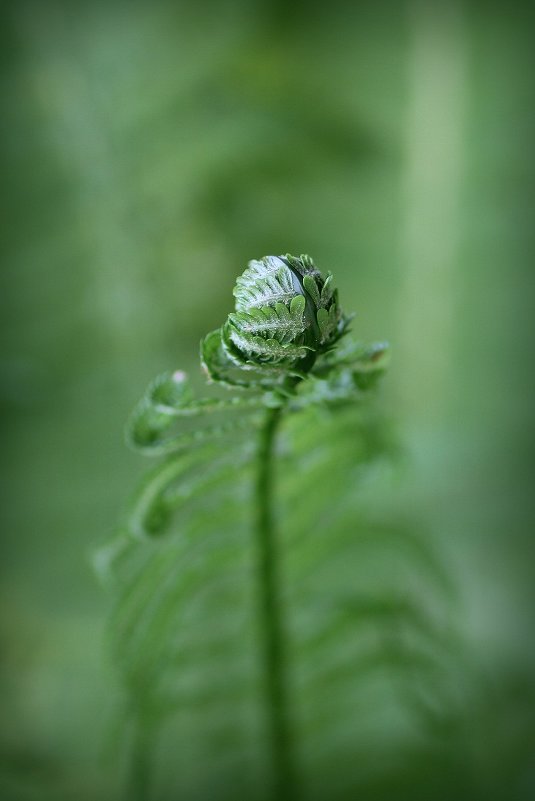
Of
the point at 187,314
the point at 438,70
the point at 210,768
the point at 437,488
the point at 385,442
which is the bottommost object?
the point at 210,768

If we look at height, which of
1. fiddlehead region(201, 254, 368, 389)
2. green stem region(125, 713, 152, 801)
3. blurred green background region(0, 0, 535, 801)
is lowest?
green stem region(125, 713, 152, 801)

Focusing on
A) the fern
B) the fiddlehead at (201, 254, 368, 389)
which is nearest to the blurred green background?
the fern

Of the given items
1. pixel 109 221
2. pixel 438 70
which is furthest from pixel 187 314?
pixel 438 70

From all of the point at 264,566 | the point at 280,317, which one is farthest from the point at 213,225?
the point at 280,317

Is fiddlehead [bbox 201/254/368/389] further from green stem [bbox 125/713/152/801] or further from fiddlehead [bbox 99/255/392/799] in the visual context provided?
green stem [bbox 125/713/152/801]

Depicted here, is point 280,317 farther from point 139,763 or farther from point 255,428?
point 139,763

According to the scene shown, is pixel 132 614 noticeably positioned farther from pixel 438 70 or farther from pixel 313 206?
pixel 438 70

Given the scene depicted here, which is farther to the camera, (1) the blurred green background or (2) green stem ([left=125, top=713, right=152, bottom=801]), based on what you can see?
(1) the blurred green background
